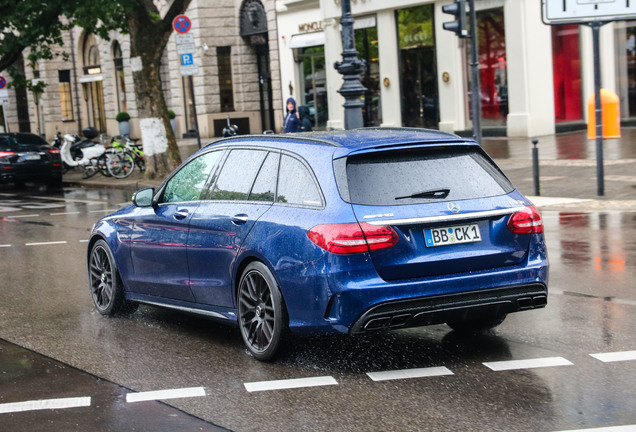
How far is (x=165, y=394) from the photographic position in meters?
6.07

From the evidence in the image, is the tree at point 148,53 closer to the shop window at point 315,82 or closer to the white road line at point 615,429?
the shop window at point 315,82

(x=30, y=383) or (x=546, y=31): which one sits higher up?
(x=546, y=31)

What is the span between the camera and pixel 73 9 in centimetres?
2505

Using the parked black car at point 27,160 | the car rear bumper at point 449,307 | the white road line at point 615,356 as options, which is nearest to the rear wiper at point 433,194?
the car rear bumper at point 449,307

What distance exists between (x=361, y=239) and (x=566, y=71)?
2387 cm

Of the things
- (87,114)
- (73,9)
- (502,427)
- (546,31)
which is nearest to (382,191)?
(502,427)

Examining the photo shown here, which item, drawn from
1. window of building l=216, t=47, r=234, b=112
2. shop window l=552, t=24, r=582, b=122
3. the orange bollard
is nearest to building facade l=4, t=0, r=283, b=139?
window of building l=216, t=47, r=234, b=112

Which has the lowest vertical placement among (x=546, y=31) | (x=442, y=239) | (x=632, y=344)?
(x=632, y=344)

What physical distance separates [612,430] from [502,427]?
526 mm

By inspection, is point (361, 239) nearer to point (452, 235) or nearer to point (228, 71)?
point (452, 235)

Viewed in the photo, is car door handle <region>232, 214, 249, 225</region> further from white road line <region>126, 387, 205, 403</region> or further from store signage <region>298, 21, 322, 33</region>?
store signage <region>298, 21, 322, 33</region>

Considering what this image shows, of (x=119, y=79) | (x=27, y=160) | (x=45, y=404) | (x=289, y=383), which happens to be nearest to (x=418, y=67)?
(x=27, y=160)

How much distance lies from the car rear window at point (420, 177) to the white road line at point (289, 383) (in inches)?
43.3

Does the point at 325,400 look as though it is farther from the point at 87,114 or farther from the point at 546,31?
the point at 87,114
